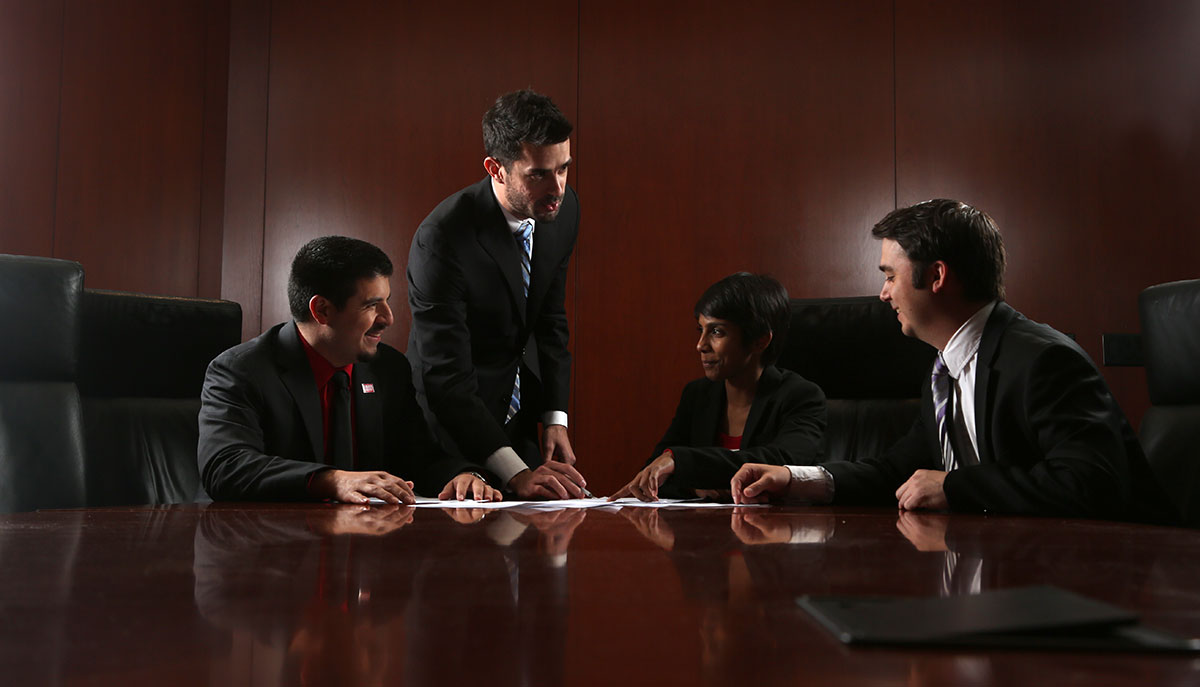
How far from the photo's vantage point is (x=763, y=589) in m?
0.59

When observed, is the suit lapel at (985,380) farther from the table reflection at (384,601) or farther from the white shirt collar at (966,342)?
the table reflection at (384,601)

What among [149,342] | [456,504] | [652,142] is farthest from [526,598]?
[652,142]

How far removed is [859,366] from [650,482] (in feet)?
3.15

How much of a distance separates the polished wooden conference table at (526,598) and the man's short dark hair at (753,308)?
1.28 metres

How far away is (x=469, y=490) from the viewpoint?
1.79 meters

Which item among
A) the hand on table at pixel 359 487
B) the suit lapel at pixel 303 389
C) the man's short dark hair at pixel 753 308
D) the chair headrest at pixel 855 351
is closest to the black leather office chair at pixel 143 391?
the suit lapel at pixel 303 389

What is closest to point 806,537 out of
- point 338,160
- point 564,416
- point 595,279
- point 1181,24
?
point 564,416

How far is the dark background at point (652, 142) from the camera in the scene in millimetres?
3609

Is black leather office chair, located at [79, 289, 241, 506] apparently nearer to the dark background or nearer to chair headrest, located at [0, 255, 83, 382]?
chair headrest, located at [0, 255, 83, 382]

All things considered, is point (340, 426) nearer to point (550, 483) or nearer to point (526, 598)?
point (550, 483)

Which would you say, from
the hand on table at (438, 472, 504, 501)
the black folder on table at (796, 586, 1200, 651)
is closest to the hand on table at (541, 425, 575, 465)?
the hand on table at (438, 472, 504, 501)

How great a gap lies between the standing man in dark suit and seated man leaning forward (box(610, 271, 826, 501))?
1.28 feet

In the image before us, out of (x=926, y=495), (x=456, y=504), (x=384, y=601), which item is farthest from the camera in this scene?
(x=456, y=504)

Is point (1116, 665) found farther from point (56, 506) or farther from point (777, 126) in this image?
point (777, 126)
